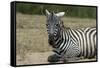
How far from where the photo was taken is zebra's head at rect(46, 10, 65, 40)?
94.3 inches

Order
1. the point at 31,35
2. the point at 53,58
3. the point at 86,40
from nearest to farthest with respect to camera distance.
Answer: the point at 31,35 → the point at 53,58 → the point at 86,40

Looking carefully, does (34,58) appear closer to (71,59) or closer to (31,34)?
(31,34)

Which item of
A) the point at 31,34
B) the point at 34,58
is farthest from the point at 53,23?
the point at 34,58

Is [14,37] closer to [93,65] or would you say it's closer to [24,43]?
[24,43]

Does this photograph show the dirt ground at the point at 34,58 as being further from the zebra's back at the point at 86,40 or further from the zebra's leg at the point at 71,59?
the zebra's back at the point at 86,40

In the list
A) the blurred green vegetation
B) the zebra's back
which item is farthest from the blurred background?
the zebra's back

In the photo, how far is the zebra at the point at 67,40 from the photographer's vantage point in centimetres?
241

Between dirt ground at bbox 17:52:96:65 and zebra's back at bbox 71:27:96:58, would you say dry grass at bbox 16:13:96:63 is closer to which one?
dirt ground at bbox 17:52:96:65

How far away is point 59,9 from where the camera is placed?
95.8 inches

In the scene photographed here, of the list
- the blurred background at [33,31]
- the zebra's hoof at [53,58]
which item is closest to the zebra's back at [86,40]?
the blurred background at [33,31]

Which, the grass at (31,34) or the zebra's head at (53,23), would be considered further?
the zebra's head at (53,23)
